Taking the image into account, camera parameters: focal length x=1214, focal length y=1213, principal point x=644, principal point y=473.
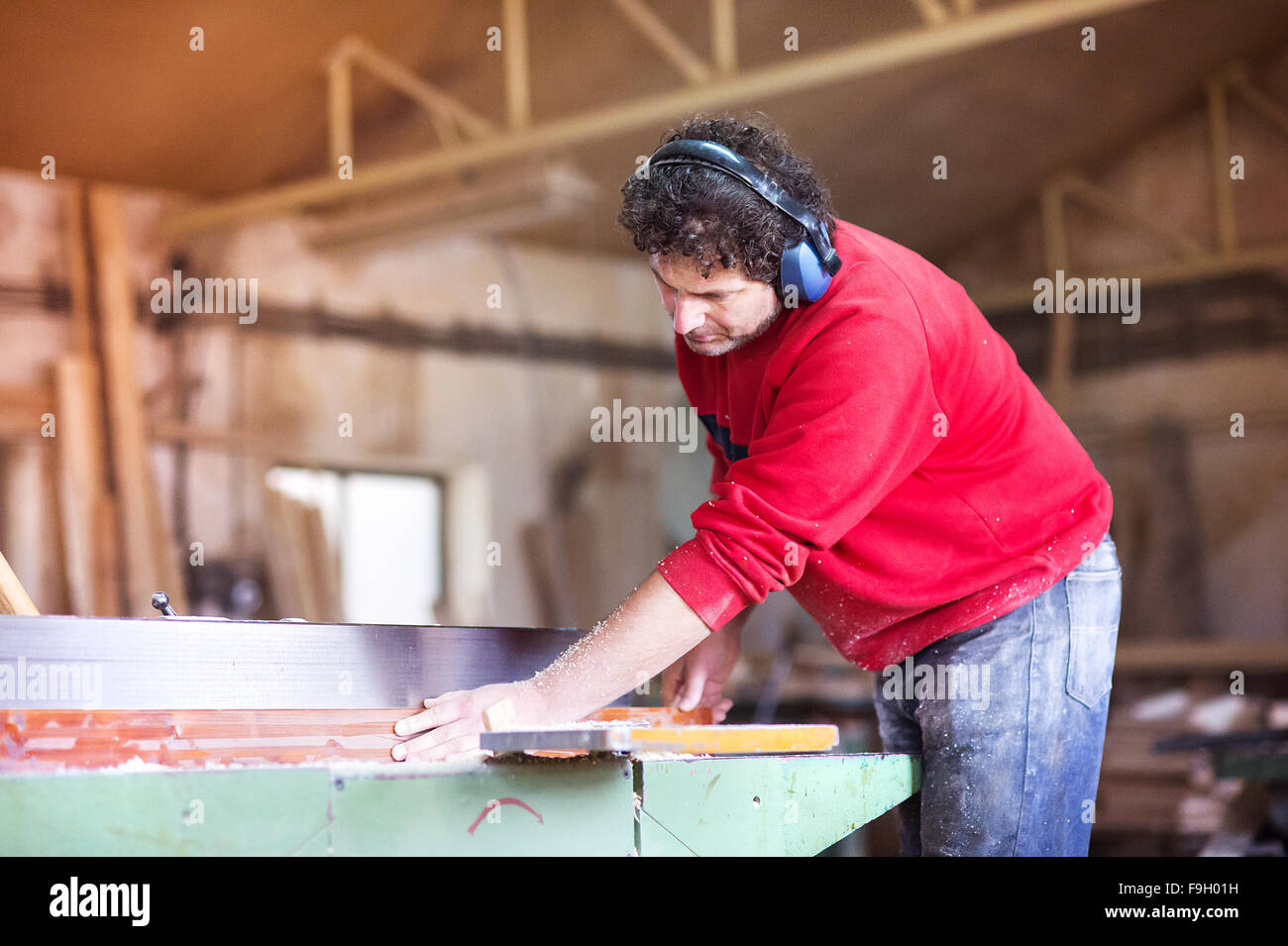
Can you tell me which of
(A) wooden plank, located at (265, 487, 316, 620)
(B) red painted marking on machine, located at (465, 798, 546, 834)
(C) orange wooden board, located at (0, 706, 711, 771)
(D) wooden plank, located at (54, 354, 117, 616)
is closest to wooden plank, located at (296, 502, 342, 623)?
(A) wooden plank, located at (265, 487, 316, 620)

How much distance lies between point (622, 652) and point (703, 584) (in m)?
0.13

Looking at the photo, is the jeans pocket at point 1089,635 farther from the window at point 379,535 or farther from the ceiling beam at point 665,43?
the window at point 379,535

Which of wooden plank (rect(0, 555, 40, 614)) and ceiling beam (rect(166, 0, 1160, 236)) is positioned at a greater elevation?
ceiling beam (rect(166, 0, 1160, 236))

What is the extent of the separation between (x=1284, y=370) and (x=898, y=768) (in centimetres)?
672

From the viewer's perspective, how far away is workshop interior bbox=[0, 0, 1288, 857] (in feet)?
16.8

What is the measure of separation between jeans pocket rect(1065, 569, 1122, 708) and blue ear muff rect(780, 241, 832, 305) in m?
0.59

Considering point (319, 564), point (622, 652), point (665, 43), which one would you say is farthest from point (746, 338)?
point (319, 564)

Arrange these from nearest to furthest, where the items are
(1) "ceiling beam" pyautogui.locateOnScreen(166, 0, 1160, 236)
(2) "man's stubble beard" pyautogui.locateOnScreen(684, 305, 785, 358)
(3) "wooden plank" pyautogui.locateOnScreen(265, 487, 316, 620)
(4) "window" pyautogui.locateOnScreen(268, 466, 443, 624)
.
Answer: (2) "man's stubble beard" pyautogui.locateOnScreen(684, 305, 785, 358) → (1) "ceiling beam" pyautogui.locateOnScreen(166, 0, 1160, 236) → (3) "wooden plank" pyautogui.locateOnScreen(265, 487, 316, 620) → (4) "window" pyautogui.locateOnScreen(268, 466, 443, 624)

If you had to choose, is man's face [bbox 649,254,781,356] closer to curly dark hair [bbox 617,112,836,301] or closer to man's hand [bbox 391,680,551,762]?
curly dark hair [bbox 617,112,836,301]

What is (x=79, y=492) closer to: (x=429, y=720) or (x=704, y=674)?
(x=704, y=674)

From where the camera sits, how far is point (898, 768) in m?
1.79

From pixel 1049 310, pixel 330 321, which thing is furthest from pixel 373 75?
pixel 1049 310

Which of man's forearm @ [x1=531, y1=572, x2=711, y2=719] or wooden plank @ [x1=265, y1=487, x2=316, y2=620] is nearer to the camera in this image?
man's forearm @ [x1=531, y1=572, x2=711, y2=719]
